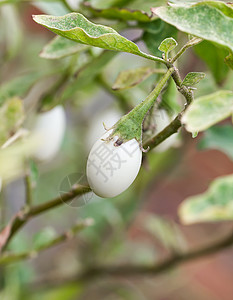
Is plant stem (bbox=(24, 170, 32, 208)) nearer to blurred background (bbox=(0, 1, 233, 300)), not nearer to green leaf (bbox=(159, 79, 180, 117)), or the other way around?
blurred background (bbox=(0, 1, 233, 300))

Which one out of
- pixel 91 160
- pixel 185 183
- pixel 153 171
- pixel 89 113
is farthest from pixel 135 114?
pixel 185 183

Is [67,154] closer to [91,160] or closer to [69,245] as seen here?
[69,245]

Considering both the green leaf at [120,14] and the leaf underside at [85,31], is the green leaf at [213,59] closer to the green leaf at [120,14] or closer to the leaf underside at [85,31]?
the green leaf at [120,14]

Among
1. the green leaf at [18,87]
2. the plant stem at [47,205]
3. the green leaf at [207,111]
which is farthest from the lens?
the green leaf at [18,87]

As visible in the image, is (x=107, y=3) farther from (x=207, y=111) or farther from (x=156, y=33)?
(x=207, y=111)

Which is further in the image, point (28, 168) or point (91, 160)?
point (28, 168)

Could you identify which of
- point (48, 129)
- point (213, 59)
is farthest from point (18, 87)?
point (213, 59)

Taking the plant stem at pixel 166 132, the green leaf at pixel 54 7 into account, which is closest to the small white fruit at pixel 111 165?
the plant stem at pixel 166 132
